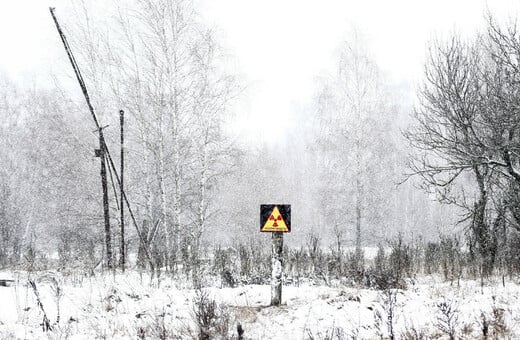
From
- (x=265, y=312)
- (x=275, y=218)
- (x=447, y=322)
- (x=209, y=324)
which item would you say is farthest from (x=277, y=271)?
(x=447, y=322)

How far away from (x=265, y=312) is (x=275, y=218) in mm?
1264

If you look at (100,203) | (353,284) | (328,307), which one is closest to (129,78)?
(100,203)

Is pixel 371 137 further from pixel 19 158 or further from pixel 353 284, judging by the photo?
pixel 19 158

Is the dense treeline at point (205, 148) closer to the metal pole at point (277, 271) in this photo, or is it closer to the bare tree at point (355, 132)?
the bare tree at point (355, 132)

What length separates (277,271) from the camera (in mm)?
6234

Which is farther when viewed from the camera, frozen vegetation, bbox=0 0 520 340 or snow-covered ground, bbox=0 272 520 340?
frozen vegetation, bbox=0 0 520 340

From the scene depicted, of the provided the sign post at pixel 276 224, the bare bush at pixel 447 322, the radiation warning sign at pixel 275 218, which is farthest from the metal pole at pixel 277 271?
the bare bush at pixel 447 322

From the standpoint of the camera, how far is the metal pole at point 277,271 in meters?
6.17

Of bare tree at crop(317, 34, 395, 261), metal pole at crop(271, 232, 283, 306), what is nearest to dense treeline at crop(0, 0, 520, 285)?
bare tree at crop(317, 34, 395, 261)

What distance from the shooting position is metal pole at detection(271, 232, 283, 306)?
617cm

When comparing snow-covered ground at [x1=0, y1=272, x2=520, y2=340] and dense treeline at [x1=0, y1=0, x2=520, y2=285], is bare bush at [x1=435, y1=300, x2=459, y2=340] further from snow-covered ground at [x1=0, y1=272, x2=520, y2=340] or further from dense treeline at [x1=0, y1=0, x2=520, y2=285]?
dense treeline at [x1=0, y1=0, x2=520, y2=285]

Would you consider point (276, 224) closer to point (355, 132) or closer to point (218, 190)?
point (218, 190)

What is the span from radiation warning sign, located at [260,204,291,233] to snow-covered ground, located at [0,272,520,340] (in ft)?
3.53

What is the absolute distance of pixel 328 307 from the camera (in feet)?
19.2
